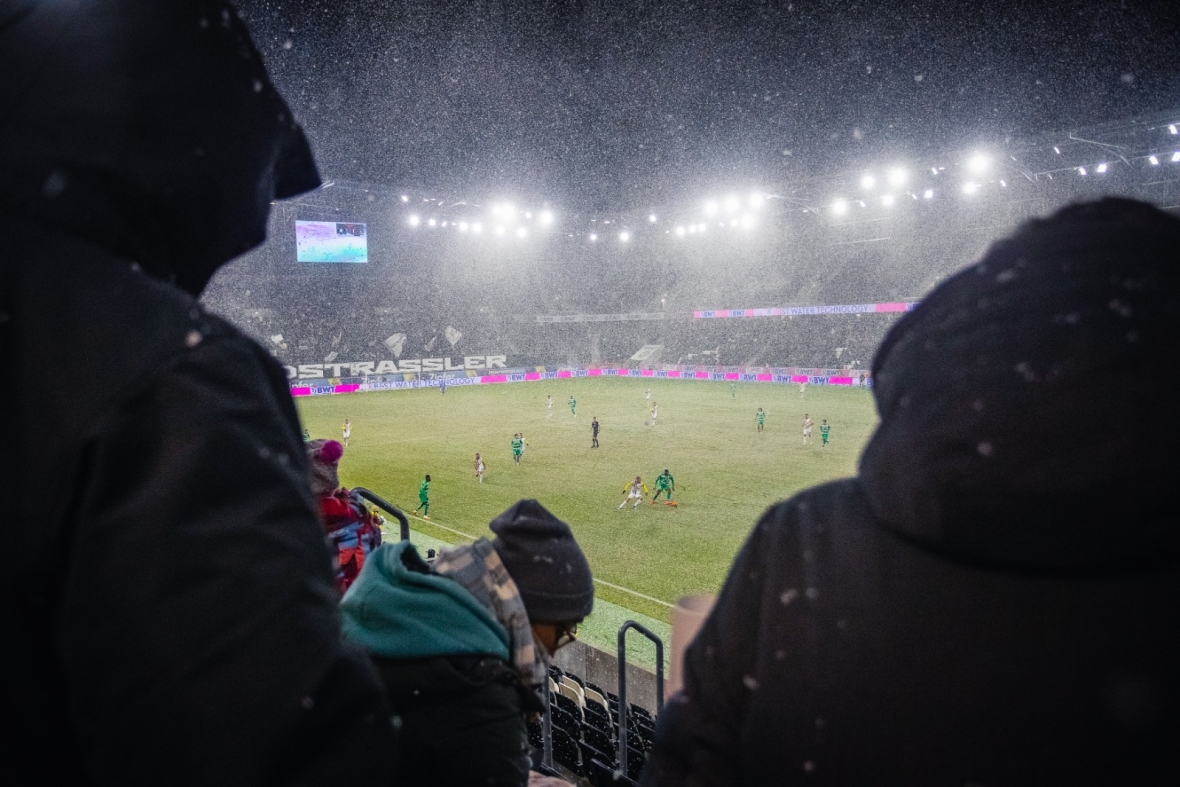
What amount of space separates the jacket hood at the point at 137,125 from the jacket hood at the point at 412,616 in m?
1.10

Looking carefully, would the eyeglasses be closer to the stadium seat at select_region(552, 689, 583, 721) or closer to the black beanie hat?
the black beanie hat

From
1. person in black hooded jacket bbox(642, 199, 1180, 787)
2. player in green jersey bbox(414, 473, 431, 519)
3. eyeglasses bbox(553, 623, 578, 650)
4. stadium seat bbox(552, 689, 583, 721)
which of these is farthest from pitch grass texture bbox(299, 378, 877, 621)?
person in black hooded jacket bbox(642, 199, 1180, 787)

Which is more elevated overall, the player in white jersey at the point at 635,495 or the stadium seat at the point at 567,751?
the stadium seat at the point at 567,751

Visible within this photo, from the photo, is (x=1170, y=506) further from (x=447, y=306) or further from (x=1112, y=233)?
(x=447, y=306)

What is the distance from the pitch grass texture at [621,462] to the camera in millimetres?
15500

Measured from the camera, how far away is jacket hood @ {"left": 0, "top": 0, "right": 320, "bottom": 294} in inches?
33.7

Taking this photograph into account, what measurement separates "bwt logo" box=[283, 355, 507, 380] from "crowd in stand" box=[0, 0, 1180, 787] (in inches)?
1886

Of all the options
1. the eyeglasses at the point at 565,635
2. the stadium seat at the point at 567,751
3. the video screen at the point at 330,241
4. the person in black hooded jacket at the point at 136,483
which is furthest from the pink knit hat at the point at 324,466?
the video screen at the point at 330,241

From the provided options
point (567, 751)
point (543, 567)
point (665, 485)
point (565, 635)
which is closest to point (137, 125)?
point (543, 567)

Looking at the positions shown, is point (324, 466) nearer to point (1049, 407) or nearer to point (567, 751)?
point (567, 751)

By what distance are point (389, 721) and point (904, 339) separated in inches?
36.2

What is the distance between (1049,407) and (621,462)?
23898mm

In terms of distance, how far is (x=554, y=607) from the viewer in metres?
2.40

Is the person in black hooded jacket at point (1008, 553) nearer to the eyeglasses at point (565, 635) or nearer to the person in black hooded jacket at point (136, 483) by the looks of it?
the person in black hooded jacket at point (136, 483)
